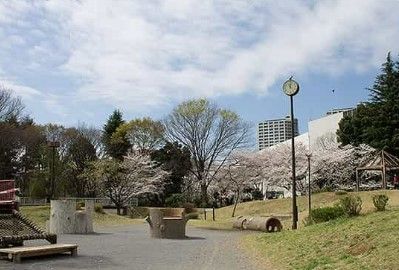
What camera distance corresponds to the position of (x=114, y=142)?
170 feet

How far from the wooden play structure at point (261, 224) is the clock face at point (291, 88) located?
18.4ft

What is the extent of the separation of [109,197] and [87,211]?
23978 mm

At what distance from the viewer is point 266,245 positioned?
1292 cm

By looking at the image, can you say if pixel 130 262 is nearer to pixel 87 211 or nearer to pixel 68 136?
pixel 87 211

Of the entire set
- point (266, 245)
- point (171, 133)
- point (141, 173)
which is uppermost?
point (171, 133)

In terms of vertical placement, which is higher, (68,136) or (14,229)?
(68,136)

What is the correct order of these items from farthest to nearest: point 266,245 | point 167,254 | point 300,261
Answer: point 266,245 → point 167,254 → point 300,261

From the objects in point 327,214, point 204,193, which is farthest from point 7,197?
point 204,193

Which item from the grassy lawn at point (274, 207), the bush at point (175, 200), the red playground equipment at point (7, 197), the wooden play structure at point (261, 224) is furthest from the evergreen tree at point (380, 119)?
the red playground equipment at point (7, 197)

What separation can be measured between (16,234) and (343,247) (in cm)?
761

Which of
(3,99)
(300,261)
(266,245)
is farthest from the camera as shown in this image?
(3,99)

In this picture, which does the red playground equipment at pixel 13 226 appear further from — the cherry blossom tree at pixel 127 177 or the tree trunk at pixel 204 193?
the tree trunk at pixel 204 193

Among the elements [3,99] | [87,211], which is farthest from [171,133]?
[87,211]

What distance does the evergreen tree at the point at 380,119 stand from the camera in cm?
3975
